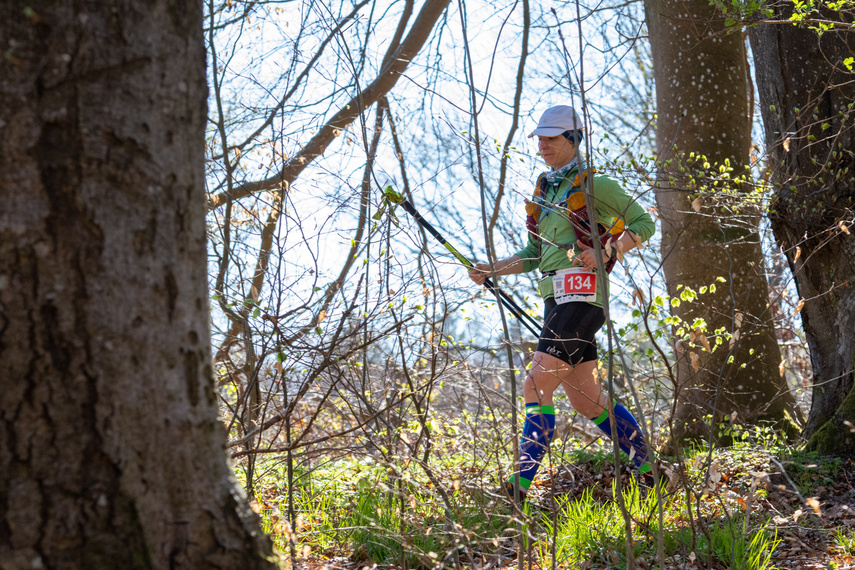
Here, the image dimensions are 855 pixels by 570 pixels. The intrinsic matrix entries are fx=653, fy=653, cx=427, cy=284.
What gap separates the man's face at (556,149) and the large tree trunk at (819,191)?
4.48ft

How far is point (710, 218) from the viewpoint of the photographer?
4512 millimetres

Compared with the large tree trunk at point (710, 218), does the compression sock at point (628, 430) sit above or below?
below

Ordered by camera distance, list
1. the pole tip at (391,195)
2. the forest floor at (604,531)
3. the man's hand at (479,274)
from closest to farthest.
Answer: the forest floor at (604,531) < the pole tip at (391,195) < the man's hand at (479,274)

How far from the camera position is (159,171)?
1.15 m

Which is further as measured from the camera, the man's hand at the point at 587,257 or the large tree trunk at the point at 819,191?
the large tree trunk at the point at 819,191

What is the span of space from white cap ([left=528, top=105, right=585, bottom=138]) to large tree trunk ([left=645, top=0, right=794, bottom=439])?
1570mm

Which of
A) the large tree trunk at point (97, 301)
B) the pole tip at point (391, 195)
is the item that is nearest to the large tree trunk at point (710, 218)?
the pole tip at point (391, 195)

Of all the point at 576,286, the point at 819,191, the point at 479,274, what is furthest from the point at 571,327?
the point at 819,191

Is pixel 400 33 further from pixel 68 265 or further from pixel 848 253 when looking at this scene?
pixel 68 265

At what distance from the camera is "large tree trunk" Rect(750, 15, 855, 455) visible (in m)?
3.81

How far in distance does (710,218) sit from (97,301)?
14.1ft

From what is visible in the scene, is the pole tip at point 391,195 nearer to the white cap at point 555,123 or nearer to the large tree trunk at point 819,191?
the white cap at point 555,123

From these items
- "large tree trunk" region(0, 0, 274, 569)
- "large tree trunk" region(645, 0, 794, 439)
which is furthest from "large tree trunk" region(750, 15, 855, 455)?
"large tree trunk" region(0, 0, 274, 569)

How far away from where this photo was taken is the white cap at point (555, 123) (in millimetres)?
3176
